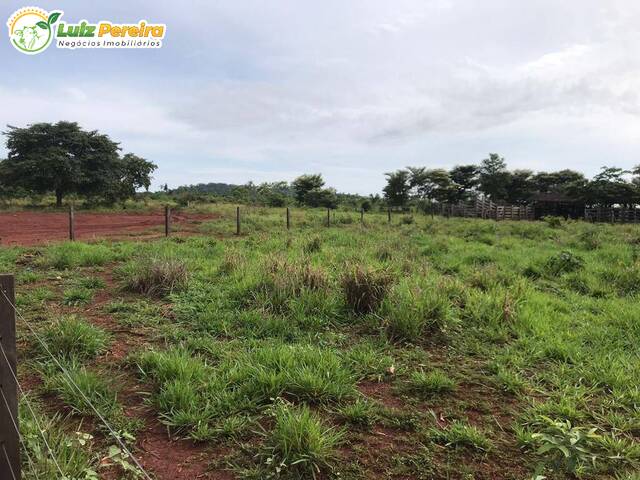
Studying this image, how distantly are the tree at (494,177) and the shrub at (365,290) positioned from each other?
47.3 m

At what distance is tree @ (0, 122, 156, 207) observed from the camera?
24844 mm

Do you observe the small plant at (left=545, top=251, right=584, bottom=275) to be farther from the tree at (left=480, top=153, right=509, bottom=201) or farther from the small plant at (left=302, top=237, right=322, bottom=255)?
the tree at (left=480, top=153, right=509, bottom=201)

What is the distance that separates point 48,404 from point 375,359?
252 centimetres

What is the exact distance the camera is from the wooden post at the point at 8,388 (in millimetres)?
1959

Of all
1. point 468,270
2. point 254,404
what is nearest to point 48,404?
point 254,404

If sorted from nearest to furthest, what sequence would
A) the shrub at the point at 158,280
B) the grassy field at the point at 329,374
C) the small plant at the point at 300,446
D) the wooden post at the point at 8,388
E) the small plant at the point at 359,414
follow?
the wooden post at the point at 8,388
the small plant at the point at 300,446
the grassy field at the point at 329,374
the small plant at the point at 359,414
the shrub at the point at 158,280

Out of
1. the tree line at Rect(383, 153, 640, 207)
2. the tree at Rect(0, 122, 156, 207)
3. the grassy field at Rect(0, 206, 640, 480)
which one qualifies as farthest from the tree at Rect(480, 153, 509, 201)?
the grassy field at Rect(0, 206, 640, 480)

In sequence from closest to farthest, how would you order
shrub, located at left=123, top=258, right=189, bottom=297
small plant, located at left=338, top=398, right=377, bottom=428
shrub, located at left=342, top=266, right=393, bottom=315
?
small plant, located at left=338, top=398, right=377, bottom=428 < shrub, located at left=342, top=266, right=393, bottom=315 < shrub, located at left=123, top=258, right=189, bottom=297

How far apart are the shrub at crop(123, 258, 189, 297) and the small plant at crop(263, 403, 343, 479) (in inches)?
143

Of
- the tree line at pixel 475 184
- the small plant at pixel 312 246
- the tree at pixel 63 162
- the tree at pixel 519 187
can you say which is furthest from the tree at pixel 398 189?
the small plant at pixel 312 246

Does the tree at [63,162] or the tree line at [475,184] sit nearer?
the tree at [63,162]

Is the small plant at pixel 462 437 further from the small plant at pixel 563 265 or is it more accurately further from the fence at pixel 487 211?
the fence at pixel 487 211

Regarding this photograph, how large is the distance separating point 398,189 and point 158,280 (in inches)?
1707

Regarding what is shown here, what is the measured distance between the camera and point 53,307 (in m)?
5.22
